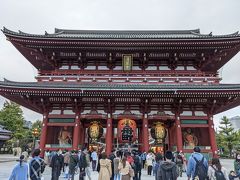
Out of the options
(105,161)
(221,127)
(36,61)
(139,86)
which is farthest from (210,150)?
(221,127)

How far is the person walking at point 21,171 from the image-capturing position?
675 cm

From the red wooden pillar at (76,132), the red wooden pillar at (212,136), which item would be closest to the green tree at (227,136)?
the red wooden pillar at (212,136)

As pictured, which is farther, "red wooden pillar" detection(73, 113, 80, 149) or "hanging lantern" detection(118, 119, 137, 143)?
"hanging lantern" detection(118, 119, 137, 143)

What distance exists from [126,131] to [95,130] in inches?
118

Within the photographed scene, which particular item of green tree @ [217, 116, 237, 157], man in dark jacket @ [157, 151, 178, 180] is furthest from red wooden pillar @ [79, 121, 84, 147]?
green tree @ [217, 116, 237, 157]

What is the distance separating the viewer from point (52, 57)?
73.3ft

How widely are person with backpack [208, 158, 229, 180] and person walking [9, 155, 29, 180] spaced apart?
556cm

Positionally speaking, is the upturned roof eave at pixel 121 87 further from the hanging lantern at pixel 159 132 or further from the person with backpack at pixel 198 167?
the person with backpack at pixel 198 167

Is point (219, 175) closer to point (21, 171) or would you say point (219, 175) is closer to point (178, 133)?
point (21, 171)

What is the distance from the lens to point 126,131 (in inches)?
795

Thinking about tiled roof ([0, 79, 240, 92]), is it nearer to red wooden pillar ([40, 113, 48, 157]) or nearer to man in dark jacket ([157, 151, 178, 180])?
red wooden pillar ([40, 113, 48, 157])

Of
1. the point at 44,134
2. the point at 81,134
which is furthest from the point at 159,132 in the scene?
the point at 44,134

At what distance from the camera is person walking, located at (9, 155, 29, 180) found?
6.75 metres

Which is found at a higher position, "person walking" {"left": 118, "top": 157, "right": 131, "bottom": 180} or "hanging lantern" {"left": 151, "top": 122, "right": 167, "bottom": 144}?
"hanging lantern" {"left": 151, "top": 122, "right": 167, "bottom": 144}
